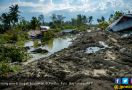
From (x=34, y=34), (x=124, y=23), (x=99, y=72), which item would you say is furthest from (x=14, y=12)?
(x=99, y=72)

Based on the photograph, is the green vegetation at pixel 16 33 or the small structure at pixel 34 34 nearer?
the green vegetation at pixel 16 33

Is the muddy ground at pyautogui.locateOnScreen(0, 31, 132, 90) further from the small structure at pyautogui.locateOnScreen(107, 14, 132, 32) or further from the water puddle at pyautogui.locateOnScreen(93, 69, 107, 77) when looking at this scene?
the small structure at pyautogui.locateOnScreen(107, 14, 132, 32)

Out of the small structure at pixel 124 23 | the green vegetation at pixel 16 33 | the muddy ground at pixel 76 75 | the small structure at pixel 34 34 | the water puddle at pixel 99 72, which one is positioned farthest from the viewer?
the small structure at pixel 34 34

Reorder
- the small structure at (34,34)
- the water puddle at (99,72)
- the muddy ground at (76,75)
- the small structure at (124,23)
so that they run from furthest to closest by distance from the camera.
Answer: the small structure at (34,34)
the small structure at (124,23)
the water puddle at (99,72)
the muddy ground at (76,75)

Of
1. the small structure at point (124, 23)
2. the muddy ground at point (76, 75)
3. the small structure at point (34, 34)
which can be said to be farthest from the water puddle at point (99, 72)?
the small structure at point (34, 34)

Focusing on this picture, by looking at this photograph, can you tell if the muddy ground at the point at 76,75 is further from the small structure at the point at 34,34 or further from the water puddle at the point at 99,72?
the small structure at the point at 34,34

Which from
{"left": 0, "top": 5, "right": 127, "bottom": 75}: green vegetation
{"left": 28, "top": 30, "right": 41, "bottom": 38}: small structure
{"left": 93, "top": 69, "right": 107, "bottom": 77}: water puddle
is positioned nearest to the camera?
{"left": 93, "top": 69, "right": 107, "bottom": 77}: water puddle

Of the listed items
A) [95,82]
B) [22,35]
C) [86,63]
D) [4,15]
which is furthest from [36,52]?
[4,15]

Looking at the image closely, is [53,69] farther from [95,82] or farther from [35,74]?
[95,82]

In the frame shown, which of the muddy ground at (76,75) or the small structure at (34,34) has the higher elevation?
the muddy ground at (76,75)

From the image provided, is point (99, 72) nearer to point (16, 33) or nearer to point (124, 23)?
point (124, 23)

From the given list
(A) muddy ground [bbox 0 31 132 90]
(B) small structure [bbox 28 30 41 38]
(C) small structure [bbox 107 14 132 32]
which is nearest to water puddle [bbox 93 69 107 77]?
(A) muddy ground [bbox 0 31 132 90]
